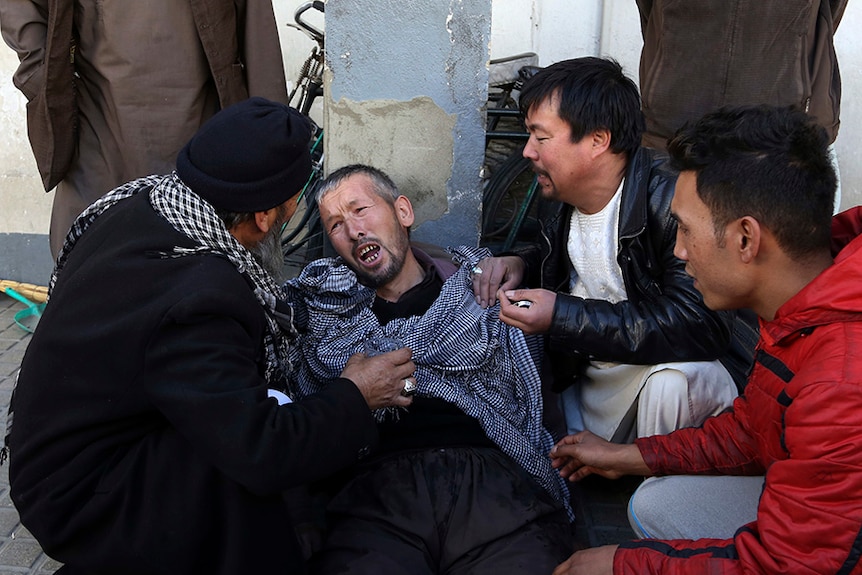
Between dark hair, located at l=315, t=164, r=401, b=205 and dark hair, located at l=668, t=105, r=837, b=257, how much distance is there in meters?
1.35

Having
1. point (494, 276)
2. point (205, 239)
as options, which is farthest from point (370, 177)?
point (205, 239)

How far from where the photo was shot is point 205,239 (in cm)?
208

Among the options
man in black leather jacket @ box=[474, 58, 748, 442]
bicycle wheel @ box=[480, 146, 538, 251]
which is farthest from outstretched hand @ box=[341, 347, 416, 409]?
bicycle wheel @ box=[480, 146, 538, 251]

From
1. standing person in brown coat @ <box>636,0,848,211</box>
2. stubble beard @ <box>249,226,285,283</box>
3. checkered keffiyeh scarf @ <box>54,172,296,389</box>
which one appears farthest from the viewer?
standing person in brown coat @ <box>636,0,848,211</box>

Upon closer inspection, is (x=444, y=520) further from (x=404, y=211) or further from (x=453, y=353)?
(x=404, y=211)

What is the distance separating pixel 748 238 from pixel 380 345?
1.30 meters

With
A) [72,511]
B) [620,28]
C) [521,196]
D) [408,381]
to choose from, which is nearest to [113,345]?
[72,511]

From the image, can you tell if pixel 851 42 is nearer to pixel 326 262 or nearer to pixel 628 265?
pixel 628 265

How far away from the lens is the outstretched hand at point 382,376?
7.64 ft

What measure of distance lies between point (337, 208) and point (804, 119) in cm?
164

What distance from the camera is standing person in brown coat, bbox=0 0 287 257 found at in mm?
3469

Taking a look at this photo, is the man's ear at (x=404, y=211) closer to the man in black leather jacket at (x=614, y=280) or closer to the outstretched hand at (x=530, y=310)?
the man in black leather jacket at (x=614, y=280)

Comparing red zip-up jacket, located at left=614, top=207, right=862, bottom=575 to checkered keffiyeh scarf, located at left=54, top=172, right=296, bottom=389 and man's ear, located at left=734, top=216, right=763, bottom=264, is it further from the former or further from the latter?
checkered keffiyeh scarf, located at left=54, top=172, right=296, bottom=389

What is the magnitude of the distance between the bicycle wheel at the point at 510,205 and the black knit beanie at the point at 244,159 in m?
2.75
